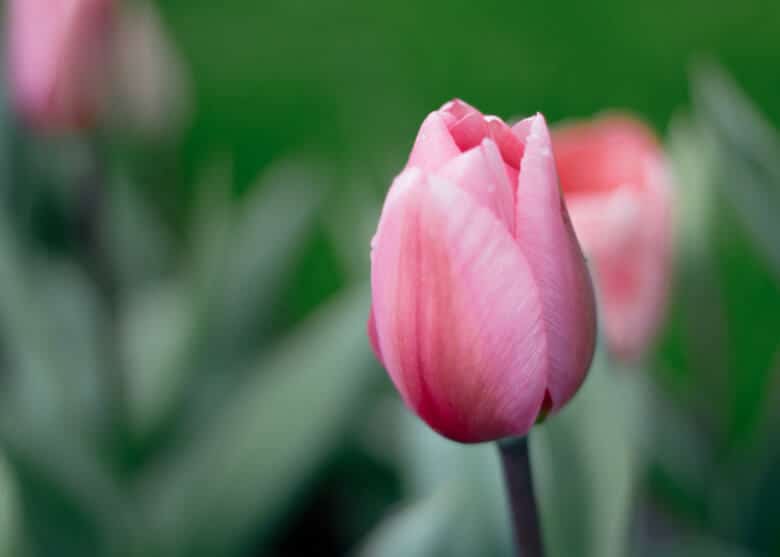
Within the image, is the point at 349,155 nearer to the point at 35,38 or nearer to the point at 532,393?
the point at 35,38

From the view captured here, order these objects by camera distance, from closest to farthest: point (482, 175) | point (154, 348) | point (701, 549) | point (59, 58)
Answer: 1. point (482, 175)
2. point (701, 549)
3. point (59, 58)
4. point (154, 348)

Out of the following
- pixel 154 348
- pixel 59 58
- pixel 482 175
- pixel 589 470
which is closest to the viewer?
pixel 482 175

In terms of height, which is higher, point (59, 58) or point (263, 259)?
point (59, 58)

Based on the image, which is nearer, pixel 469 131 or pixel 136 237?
pixel 469 131

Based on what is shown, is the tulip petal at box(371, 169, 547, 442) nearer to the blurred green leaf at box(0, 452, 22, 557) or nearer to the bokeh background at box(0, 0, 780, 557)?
the bokeh background at box(0, 0, 780, 557)

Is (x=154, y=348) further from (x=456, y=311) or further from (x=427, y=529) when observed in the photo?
(x=456, y=311)

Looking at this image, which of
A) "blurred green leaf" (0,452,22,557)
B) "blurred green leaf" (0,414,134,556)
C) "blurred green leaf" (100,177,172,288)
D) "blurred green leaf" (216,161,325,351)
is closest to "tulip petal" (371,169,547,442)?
"blurred green leaf" (0,452,22,557)

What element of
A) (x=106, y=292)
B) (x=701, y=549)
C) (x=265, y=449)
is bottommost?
(x=701, y=549)

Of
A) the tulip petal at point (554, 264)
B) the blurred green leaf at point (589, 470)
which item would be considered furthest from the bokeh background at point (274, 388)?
the tulip petal at point (554, 264)

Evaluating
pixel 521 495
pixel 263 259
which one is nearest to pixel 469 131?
pixel 521 495
